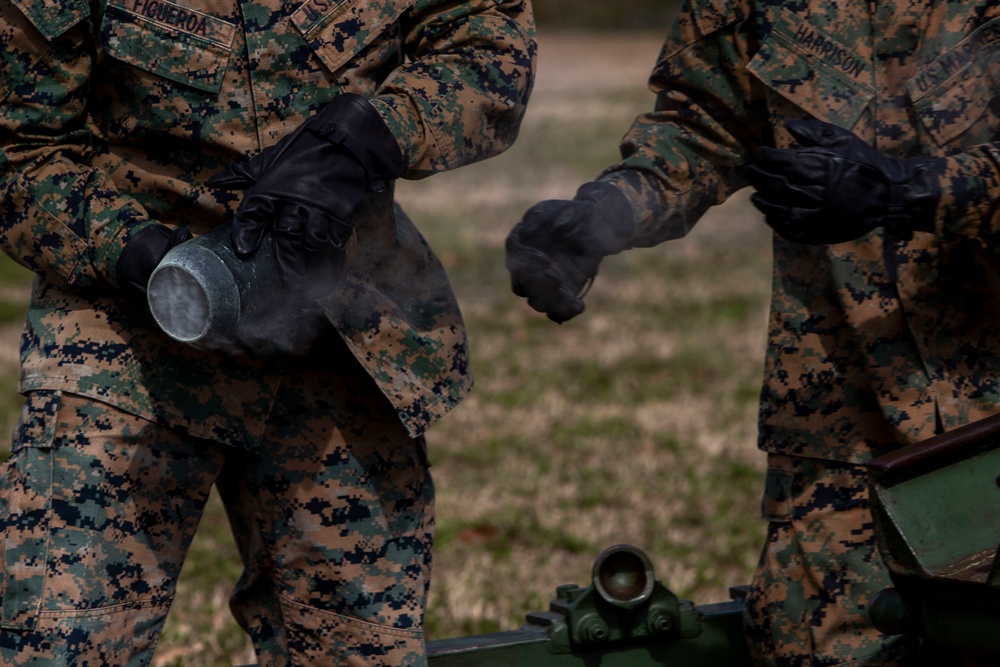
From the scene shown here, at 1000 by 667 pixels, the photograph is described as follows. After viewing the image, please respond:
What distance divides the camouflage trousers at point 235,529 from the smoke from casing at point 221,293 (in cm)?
32

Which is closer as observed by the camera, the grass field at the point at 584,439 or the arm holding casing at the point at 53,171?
the arm holding casing at the point at 53,171

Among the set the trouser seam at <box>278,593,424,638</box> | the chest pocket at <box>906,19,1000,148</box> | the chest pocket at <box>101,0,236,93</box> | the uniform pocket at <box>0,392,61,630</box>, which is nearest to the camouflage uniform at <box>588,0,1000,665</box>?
the chest pocket at <box>906,19,1000,148</box>

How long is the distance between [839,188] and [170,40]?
1185 millimetres

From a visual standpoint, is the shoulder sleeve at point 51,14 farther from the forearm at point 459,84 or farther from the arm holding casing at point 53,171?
the forearm at point 459,84

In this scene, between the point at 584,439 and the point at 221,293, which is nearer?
the point at 221,293

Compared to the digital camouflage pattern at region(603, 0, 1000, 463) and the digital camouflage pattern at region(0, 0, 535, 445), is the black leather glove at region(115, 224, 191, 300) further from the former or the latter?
the digital camouflage pattern at region(603, 0, 1000, 463)

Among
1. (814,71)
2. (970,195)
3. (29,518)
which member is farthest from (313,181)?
(970,195)

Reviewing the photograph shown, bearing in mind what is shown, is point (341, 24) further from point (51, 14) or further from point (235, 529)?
point (235, 529)

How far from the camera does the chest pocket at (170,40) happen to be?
2.78 metres

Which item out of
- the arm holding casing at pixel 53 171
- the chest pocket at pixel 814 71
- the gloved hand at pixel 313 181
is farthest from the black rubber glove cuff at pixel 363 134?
the chest pocket at pixel 814 71

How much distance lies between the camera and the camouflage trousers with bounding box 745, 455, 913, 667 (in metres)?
2.96

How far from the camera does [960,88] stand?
290 centimetres

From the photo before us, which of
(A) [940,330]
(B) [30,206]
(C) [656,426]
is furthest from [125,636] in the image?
(C) [656,426]

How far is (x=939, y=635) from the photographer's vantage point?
2.39 metres
